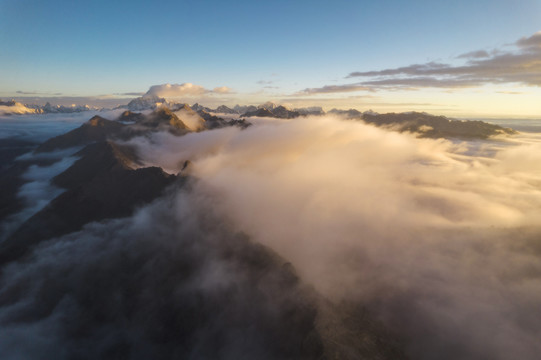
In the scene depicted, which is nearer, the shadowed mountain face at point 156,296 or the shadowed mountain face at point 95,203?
the shadowed mountain face at point 156,296

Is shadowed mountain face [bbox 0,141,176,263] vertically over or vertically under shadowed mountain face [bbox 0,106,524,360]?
over

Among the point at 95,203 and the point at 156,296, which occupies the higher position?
the point at 95,203

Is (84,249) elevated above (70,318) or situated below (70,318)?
above

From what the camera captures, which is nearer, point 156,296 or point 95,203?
point 156,296

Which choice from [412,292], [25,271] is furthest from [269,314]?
[25,271]

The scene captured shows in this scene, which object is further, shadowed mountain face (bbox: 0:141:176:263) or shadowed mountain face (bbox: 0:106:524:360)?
shadowed mountain face (bbox: 0:141:176:263)

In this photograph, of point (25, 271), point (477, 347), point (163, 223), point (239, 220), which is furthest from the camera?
point (239, 220)

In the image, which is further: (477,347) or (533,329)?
(533,329)

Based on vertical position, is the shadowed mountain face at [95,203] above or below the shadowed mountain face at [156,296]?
above

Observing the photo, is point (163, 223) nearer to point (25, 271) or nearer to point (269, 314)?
point (25, 271)

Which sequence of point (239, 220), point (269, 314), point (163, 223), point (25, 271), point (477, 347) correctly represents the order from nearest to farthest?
point (477, 347) < point (269, 314) < point (25, 271) < point (163, 223) < point (239, 220)

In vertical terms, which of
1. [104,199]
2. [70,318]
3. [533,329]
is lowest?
[70,318]
